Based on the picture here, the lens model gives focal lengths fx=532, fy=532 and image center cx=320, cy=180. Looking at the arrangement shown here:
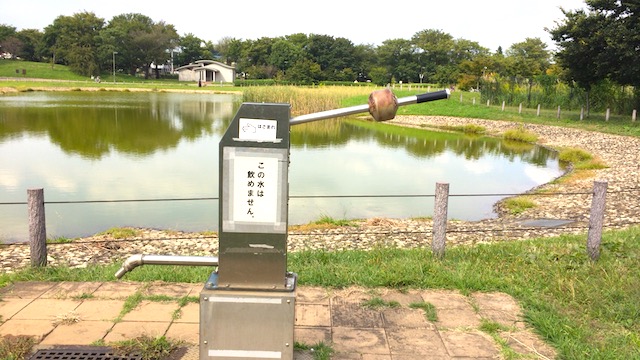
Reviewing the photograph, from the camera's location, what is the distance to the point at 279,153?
2180mm

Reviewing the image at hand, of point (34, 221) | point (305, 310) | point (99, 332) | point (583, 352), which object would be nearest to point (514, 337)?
point (583, 352)

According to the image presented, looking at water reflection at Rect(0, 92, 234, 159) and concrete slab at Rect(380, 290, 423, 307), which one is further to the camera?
water reflection at Rect(0, 92, 234, 159)

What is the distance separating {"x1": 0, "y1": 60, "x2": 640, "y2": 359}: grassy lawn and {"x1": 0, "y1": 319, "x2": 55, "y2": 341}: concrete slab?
0.75 m

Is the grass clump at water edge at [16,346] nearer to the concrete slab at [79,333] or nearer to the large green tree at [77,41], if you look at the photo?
the concrete slab at [79,333]

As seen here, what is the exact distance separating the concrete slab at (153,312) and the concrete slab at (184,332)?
4.6 inches

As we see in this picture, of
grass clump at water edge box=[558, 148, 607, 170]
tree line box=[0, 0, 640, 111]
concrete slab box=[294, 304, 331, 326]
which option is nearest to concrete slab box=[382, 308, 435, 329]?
concrete slab box=[294, 304, 331, 326]

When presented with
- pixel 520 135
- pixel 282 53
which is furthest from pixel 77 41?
pixel 520 135

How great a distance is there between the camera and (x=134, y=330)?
10.0 feet

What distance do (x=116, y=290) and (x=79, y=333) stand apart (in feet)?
2.22

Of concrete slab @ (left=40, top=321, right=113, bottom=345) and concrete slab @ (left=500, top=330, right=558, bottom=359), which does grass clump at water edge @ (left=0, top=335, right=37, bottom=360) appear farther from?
concrete slab @ (left=500, top=330, right=558, bottom=359)

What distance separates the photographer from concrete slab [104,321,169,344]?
9.70ft

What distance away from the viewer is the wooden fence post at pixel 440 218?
4.38 metres

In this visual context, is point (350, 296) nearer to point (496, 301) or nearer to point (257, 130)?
point (496, 301)

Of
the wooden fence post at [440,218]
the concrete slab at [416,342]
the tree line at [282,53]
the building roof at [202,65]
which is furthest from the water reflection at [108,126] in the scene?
the building roof at [202,65]
